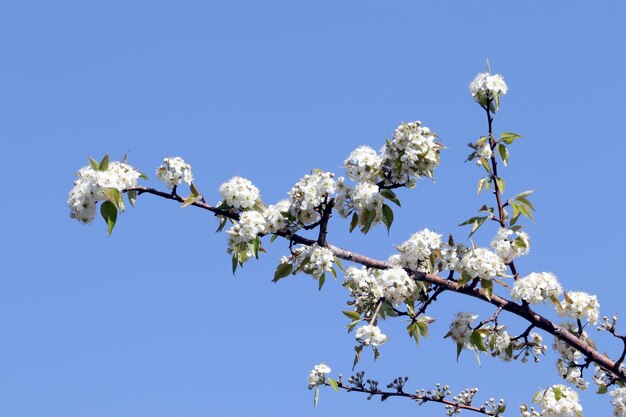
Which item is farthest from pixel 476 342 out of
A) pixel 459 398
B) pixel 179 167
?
pixel 179 167

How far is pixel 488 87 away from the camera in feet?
20.3

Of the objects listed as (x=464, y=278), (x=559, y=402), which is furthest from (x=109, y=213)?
(x=559, y=402)

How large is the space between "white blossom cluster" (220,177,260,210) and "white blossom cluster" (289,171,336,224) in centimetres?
29

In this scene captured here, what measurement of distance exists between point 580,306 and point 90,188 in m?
3.31

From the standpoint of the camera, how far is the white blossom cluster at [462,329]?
243 inches

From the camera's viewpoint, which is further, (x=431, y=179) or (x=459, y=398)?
(x=459, y=398)

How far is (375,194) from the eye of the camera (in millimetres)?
5988

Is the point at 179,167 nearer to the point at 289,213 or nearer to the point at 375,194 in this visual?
the point at 289,213

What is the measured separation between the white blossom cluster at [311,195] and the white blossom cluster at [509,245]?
115 cm

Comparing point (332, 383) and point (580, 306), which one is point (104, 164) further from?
point (580, 306)

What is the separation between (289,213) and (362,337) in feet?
3.10

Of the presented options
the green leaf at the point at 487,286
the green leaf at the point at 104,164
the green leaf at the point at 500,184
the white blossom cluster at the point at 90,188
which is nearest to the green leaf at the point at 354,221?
the green leaf at the point at 487,286

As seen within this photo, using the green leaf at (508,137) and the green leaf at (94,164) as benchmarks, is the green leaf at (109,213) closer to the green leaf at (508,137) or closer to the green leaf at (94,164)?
the green leaf at (94,164)

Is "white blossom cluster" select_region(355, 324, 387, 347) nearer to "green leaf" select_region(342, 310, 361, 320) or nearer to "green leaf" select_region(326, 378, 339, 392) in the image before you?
"green leaf" select_region(342, 310, 361, 320)
